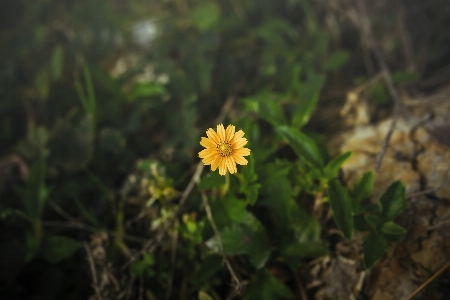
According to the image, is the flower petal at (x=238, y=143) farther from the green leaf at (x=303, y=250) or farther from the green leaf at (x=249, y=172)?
the green leaf at (x=303, y=250)

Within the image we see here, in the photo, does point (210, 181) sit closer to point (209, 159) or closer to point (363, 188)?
point (209, 159)

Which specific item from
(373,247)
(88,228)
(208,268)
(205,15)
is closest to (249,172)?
(208,268)

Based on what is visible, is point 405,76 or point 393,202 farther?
point 405,76

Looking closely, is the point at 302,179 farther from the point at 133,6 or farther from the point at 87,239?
the point at 133,6

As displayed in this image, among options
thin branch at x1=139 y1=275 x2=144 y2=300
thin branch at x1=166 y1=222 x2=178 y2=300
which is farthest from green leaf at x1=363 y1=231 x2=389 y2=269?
thin branch at x1=139 y1=275 x2=144 y2=300

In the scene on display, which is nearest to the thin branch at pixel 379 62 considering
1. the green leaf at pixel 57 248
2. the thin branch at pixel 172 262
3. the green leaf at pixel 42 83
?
the thin branch at pixel 172 262

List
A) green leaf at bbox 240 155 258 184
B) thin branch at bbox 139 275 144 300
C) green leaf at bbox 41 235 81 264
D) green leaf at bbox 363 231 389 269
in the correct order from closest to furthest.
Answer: green leaf at bbox 363 231 389 269 → green leaf at bbox 240 155 258 184 → thin branch at bbox 139 275 144 300 → green leaf at bbox 41 235 81 264

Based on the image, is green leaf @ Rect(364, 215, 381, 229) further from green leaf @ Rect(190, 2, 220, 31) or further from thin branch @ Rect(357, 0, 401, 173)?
green leaf @ Rect(190, 2, 220, 31)
